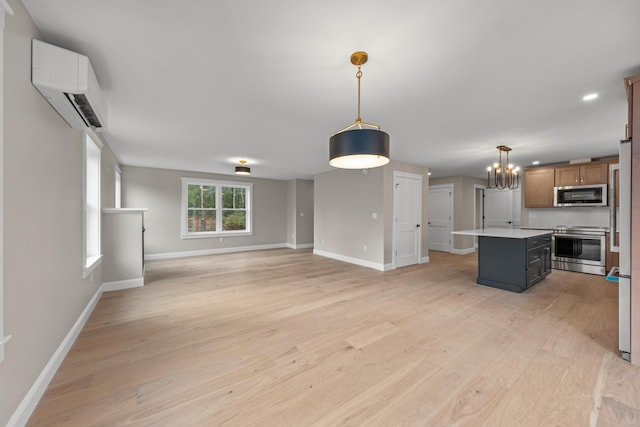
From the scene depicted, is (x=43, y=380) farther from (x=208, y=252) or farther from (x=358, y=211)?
(x=208, y=252)

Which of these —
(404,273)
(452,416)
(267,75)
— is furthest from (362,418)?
(404,273)

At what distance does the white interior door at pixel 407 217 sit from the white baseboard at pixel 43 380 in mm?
5053

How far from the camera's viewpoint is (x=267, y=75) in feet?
7.07

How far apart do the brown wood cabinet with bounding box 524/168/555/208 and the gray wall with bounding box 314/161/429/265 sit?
2.28m

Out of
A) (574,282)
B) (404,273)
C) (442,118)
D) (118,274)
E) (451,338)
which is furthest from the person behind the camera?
(404,273)

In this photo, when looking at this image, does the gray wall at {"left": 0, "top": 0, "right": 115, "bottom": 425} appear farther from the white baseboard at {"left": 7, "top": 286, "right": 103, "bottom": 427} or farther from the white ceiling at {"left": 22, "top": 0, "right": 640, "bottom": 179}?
the white ceiling at {"left": 22, "top": 0, "right": 640, "bottom": 179}

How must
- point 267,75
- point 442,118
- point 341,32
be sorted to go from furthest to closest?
point 442,118
point 267,75
point 341,32

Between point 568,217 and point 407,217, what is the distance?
358 centimetres

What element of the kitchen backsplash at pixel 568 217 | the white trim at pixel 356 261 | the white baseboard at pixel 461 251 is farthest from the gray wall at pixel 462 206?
the white trim at pixel 356 261

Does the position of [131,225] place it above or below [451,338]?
above

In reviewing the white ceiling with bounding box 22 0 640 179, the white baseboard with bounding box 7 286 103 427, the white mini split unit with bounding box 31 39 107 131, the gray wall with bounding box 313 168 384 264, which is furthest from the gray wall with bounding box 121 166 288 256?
the white mini split unit with bounding box 31 39 107 131

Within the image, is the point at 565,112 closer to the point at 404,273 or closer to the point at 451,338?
the point at 451,338

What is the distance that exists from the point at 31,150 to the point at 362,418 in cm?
263

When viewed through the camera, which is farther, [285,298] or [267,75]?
[285,298]
